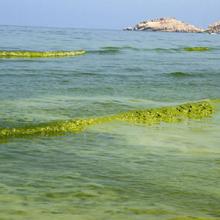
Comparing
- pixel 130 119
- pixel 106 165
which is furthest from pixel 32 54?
pixel 106 165

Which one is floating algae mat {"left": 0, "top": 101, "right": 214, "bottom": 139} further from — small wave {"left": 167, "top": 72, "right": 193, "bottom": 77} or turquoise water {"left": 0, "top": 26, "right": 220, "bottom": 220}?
small wave {"left": 167, "top": 72, "right": 193, "bottom": 77}

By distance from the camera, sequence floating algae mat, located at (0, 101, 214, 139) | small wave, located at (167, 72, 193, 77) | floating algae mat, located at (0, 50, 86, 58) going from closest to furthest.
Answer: floating algae mat, located at (0, 101, 214, 139)
small wave, located at (167, 72, 193, 77)
floating algae mat, located at (0, 50, 86, 58)

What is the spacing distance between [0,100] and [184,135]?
6.73 m

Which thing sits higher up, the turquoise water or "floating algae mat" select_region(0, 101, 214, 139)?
"floating algae mat" select_region(0, 101, 214, 139)

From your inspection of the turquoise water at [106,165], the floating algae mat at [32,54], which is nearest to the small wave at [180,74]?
the turquoise water at [106,165]

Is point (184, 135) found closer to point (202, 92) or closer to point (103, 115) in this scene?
point (103, 115)

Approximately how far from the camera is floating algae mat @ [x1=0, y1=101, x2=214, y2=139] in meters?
11.5

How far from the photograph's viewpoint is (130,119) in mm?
13688

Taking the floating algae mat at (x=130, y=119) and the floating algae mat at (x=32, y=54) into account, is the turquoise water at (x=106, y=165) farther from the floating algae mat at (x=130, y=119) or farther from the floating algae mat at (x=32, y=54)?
the floating algae mat at (x=32, y=54)

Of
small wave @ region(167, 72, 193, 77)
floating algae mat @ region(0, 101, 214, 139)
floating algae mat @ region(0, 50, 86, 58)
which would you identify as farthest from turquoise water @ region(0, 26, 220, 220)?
floating algae mat @ region(0, 50, 86, 58)

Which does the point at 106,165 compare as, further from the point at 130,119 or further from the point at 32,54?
the point at 32,54

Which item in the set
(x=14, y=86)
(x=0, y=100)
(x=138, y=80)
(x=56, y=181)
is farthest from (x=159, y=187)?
(x=138, y=80)

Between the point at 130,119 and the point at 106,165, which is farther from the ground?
the point at 130,119

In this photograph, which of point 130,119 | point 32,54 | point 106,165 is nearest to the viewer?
point 106,165
